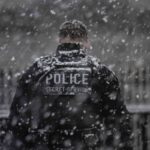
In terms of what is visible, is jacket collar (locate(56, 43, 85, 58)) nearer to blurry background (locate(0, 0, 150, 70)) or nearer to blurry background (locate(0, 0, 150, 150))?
blurry background (locate(0, 0, 150, 150))

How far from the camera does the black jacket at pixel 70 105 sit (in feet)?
10.7

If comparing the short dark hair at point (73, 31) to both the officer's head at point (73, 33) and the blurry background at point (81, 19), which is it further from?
the blurry background at point (81, 19)

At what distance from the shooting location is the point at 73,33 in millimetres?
3328

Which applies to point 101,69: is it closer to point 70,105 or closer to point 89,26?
point 70,105

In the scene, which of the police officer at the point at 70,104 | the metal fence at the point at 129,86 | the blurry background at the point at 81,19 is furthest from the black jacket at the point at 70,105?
A: the blurry background at the point at 81,19

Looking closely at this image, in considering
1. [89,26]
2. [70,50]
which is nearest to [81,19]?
[89,26]

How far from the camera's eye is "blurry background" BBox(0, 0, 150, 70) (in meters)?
14.5

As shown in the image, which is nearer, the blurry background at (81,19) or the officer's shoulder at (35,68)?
the officer's shoulder at (35,68)

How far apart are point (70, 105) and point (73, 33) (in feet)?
1.55

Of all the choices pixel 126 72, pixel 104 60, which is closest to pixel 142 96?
pixel 126 72

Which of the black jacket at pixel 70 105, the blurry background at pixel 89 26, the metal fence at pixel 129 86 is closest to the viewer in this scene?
the black jacket at pixel 70 105

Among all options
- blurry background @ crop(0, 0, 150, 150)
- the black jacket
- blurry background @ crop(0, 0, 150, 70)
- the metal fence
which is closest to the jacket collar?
the black jacket

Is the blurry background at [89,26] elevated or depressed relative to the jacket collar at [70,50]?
elevated

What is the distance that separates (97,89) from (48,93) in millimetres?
323
